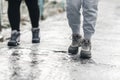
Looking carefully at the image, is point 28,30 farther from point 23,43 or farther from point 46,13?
point 46,13

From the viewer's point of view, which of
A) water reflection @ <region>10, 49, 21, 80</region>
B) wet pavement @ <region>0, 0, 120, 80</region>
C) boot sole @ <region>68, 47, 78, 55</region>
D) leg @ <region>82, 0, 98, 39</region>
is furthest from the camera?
boot sole @ <region>68, 47, 78, 55</region>

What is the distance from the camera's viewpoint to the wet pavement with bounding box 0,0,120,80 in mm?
4684

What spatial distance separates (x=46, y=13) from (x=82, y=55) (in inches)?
196

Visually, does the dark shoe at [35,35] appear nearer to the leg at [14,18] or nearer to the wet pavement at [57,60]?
the wet pavement at [57,60]

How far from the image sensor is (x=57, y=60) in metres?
5.36

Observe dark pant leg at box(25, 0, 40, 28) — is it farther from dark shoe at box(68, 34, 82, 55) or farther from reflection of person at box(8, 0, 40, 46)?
Answer: dark shoe at box(68, 34, 82, 55)

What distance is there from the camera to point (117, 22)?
352 inches

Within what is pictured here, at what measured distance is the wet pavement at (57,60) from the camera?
184 inches

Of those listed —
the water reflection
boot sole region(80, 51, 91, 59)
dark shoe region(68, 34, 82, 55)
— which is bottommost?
the water reflection

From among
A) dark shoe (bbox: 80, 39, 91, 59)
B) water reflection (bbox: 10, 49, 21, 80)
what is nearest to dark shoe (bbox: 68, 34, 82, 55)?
dark shoe (bbox: 80, 39, 91, 59)

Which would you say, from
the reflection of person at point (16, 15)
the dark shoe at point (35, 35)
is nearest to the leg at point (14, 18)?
the reflection of person at point (16, 15)

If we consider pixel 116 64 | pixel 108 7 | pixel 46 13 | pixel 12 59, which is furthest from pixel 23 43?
pixel 108 7

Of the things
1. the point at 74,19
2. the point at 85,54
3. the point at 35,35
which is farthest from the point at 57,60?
the point at 35,35

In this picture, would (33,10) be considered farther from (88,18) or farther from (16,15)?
(88,18)
